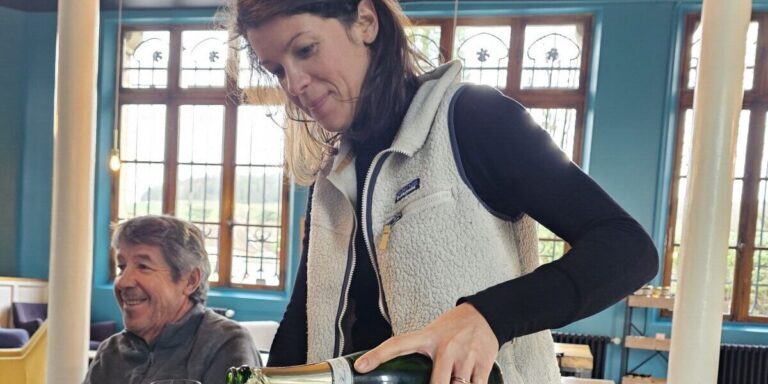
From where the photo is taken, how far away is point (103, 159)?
20.5ft

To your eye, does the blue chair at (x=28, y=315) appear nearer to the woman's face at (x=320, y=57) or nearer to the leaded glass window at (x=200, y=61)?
the leaded glass window at (x=200, y=61)

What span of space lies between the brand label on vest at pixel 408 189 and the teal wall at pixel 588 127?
472cm

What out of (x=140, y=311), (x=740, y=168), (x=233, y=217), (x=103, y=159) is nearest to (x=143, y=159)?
Result: (x=103, y=159)

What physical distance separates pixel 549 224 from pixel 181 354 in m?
1.41

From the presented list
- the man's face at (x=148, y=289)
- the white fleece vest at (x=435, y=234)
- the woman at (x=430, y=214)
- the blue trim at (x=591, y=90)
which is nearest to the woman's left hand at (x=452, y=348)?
the woman at (x=430, y=214)

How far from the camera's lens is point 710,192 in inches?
87.0

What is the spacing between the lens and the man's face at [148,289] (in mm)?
1761

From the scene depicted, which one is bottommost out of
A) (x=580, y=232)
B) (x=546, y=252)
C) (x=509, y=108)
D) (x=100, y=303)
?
(x=100, y=303)

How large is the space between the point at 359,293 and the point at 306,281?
15 centimetres

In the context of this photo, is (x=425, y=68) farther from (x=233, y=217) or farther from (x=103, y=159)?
(x=103, y=159)

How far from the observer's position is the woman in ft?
1.68

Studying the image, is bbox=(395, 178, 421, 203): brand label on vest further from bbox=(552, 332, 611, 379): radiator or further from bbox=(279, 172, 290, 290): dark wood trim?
bbox=(279, 172, 290, 290): dark wood trim

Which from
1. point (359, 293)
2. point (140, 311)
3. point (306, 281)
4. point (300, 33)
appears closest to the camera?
point (300, 33)

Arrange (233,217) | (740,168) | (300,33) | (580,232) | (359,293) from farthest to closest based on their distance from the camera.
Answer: (233,217), (740,168), (359,293), (300,33), (580,232)
